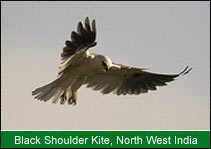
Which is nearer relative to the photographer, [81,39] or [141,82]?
[81,39]

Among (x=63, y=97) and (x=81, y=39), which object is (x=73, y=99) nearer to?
(x=63, y=97)

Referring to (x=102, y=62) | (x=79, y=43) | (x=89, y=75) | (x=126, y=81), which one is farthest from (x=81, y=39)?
(x=126, y=81)

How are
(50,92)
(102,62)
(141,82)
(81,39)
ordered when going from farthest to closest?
(141,82) → (50,92) → (102,62) → (81,39)

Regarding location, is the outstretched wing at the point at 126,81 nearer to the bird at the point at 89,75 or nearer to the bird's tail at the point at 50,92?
the bird at the point at 89,75

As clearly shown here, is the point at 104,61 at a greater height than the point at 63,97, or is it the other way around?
the point at 104,61

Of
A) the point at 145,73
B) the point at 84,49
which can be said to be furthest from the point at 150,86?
the point at 84,49

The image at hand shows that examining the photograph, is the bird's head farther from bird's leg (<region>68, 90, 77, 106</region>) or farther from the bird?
bird's leg (<region>68, 90, 77, 106</region>)

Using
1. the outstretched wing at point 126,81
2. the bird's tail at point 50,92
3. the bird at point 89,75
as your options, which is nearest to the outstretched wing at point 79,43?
the bird at point 89,75
